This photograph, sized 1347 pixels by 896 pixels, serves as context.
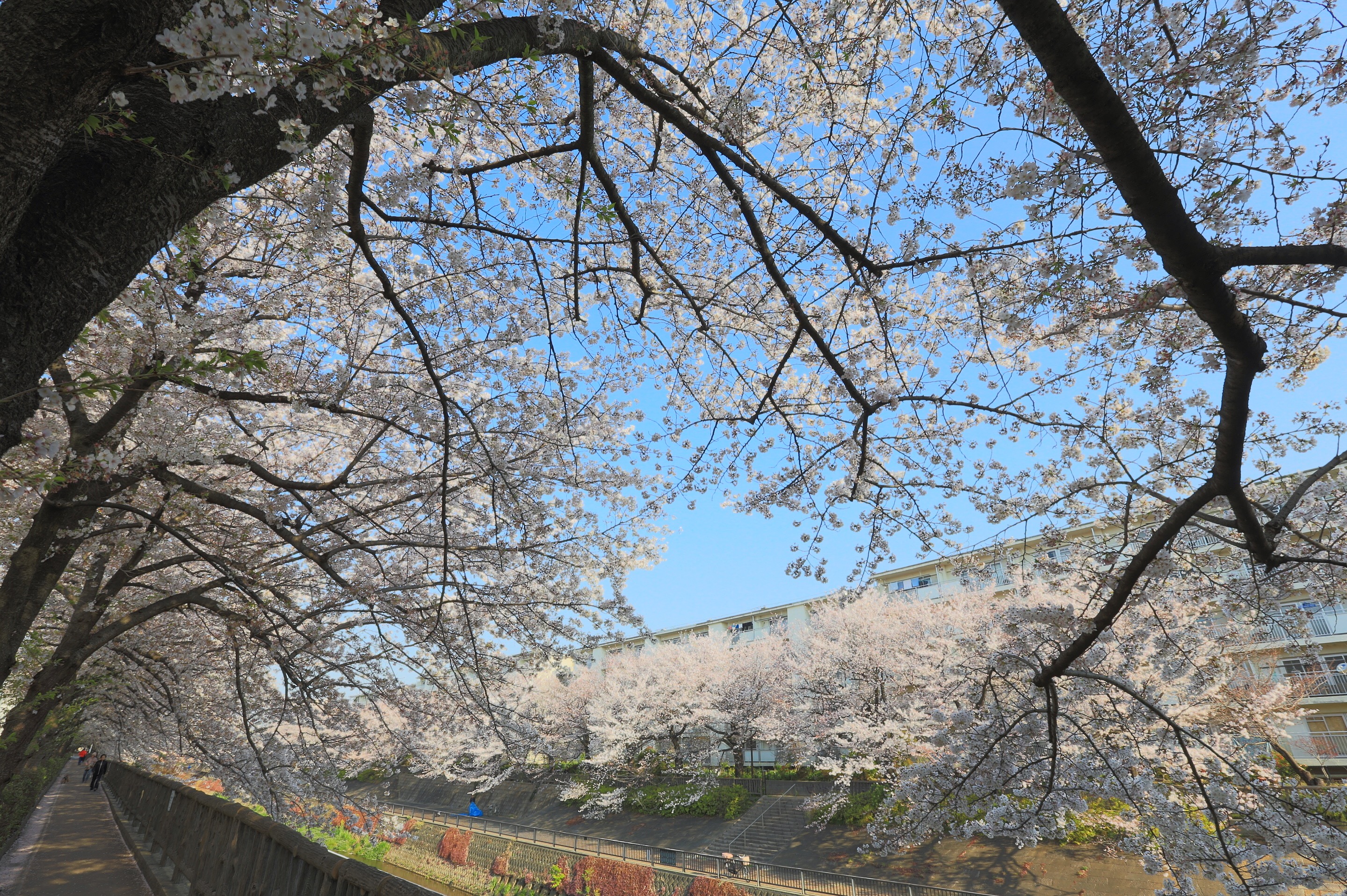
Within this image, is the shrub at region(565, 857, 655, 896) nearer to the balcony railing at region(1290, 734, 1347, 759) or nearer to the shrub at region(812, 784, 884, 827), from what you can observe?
the shrub at region(812, 784, 884, 827)

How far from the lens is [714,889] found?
12406 millimetres

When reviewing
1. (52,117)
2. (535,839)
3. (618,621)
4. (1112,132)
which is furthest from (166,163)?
(535,839)

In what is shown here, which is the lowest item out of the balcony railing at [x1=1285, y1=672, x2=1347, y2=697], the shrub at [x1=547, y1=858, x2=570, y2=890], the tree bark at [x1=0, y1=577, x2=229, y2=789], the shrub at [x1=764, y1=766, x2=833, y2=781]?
the shrub at [x1=547, y1=858, x2=570, y2=890]

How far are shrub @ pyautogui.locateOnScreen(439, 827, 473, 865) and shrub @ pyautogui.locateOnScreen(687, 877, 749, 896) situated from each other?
8.31 metres

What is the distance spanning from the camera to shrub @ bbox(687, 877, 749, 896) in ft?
39.6

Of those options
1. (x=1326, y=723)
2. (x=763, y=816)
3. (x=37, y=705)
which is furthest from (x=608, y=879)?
(x=1326, y=723)

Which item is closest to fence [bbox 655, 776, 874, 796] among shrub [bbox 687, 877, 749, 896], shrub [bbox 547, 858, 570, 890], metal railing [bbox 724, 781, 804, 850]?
metal railing [bbox 724, 781, 804, 850]

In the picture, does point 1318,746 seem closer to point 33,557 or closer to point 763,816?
point 763,816

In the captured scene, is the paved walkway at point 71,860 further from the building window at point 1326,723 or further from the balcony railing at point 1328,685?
the building window at point 1326,723

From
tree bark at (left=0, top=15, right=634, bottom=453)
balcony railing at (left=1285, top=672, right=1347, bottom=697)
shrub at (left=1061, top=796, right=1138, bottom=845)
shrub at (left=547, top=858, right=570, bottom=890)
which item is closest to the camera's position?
tree bark at (left=0, top=15, right=634, bottom=453)

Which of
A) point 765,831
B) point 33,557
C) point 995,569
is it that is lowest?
point 765,831

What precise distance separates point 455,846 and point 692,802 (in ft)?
25.1

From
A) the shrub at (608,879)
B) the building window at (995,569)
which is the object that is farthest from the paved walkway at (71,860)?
the shrub at (608,879)

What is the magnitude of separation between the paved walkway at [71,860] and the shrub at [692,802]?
1512 centimetres
